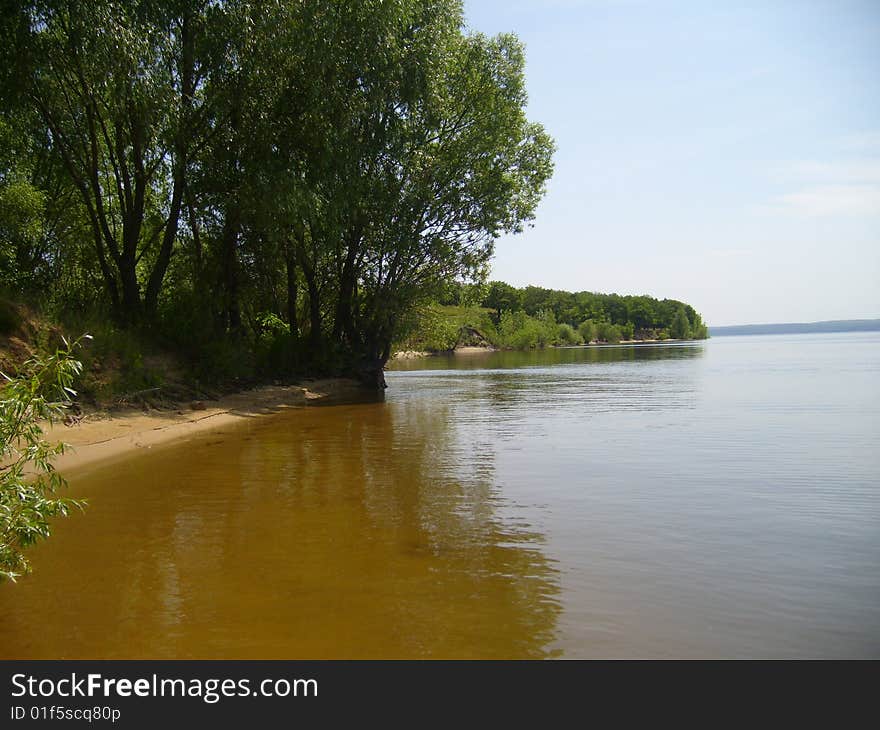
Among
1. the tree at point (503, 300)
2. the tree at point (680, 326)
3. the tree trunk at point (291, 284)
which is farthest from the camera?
the tree at point (680, 326)

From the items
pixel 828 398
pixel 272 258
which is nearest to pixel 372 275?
pixel 272 258

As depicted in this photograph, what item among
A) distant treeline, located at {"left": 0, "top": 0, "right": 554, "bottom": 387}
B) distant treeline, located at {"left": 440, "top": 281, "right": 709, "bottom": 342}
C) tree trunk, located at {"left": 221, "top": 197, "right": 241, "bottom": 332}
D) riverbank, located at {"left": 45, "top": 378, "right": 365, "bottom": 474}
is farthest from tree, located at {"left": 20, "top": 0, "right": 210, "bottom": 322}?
distant treeline, located at {"left": 440, "top": 281, "right": 709, "bottom": 342}

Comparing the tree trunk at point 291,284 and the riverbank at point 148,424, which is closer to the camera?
the riverbank at point 148,424

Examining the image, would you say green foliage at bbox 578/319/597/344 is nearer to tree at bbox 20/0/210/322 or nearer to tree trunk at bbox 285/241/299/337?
tree trunk at bbox 285/241/299/337

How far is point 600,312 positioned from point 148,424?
163377 mm

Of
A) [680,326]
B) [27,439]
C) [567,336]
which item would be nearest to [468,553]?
[27,439]

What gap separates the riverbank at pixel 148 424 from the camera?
1185cm

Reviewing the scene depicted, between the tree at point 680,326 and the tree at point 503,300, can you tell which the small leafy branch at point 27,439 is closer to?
the tree at point 503,300

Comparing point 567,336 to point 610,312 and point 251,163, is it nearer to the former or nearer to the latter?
point 610,312

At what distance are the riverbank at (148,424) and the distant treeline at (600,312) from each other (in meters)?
103

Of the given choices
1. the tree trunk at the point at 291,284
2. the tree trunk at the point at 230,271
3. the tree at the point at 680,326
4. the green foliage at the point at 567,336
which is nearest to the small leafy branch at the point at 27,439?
the tree trunk at the point at 230,271

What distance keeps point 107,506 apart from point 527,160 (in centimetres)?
2308
